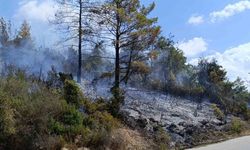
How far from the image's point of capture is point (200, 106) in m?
47.7

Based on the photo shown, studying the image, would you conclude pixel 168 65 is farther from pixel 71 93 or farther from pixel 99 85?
pixel 71 93

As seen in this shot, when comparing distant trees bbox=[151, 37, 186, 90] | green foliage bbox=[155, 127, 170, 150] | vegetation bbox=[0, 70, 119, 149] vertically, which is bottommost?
green foliage bbox=[155, 127, 170, 150]

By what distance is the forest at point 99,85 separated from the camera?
19.2 metres

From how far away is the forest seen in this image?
1925 cm

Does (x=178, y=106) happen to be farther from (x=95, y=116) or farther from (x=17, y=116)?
(x=17, y=116)

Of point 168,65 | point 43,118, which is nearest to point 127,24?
point 43,118

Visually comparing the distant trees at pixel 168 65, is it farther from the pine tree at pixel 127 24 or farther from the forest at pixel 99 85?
the pine tree at pixel 127 24

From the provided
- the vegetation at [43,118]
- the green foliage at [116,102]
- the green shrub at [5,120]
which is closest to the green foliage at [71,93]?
the vegetation at [43,118]

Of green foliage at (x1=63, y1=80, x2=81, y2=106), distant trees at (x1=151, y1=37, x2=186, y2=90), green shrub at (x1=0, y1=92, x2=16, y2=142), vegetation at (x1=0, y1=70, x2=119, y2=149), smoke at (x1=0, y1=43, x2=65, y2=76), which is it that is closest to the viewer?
green shrub at (x1=0, y1=92, x2=16, y2=142)

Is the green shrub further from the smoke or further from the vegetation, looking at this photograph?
the smoke

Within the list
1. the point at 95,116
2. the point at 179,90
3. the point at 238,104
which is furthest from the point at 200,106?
the point at 95,116

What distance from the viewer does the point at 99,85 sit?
38125 millimetres

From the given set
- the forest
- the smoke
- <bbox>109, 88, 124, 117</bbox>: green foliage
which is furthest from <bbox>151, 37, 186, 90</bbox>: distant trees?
<bbox>109, 88, 124, 117</bbox>: green foliage

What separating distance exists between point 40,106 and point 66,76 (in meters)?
7.42
